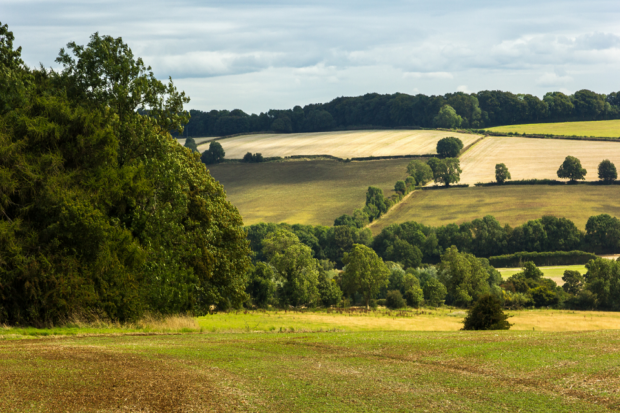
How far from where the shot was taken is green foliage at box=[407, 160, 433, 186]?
154375 mm

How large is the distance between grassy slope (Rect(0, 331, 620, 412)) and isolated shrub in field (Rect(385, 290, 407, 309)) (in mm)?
69819

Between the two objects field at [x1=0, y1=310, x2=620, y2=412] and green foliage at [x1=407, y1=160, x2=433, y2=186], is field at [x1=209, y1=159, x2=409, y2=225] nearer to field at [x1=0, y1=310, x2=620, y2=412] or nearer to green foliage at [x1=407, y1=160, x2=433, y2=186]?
green foliage at [x1=407, y1=160, x2=433, y2=186]

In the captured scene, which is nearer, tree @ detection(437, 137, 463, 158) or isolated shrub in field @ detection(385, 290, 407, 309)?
isolated shrub in field @ detection(385, 290, 407, 309)

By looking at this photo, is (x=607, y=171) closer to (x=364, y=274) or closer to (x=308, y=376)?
(x=364, y=274)

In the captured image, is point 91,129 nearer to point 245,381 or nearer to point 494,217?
point 245,381

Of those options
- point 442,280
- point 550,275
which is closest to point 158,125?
point 442,280

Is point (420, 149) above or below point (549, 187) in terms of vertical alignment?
above

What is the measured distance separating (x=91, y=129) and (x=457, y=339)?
2125 cm

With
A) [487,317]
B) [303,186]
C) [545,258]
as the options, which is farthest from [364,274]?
[303,186]

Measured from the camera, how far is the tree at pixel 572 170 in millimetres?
141125

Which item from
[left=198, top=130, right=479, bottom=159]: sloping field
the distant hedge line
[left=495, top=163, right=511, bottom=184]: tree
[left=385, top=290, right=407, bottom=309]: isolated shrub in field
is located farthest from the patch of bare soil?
[left=198, top=130, right=479, bottom=159]: sloping field

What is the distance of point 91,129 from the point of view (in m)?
31.0

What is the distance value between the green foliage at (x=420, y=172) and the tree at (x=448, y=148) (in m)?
11.3

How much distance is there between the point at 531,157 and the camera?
15862 cm
